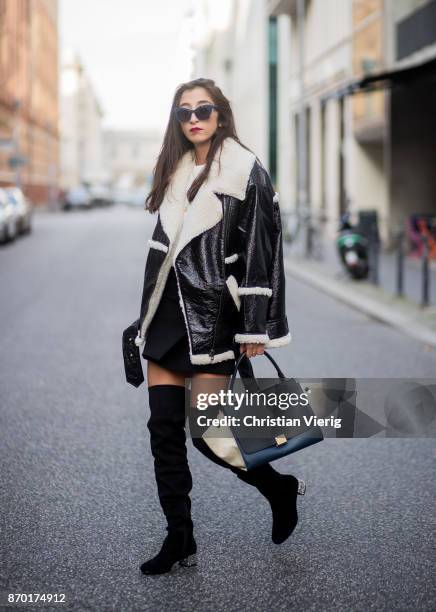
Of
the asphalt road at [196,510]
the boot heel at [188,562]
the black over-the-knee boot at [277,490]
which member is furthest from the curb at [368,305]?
the boot heel at [188,562]

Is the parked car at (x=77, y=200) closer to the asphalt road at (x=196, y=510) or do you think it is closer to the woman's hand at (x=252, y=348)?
the asphalt road at (x=196, y=510)

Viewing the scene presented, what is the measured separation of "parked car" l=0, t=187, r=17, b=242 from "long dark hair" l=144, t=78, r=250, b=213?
2331 cm

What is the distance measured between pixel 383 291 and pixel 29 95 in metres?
58.1

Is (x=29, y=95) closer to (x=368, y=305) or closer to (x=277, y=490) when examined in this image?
(x=368, y=305)

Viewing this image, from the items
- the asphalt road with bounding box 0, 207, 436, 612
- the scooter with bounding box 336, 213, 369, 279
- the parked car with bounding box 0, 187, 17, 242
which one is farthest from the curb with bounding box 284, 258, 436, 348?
the parked car with bounding box 0, 187, 17, 242

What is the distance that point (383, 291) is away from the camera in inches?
573

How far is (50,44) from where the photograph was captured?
86812 millimetres

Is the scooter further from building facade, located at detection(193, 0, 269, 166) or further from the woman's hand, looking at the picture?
building facade, located at detection(193, 0, 269, 166)

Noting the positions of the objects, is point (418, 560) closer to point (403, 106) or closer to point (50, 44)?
point (403, 106)

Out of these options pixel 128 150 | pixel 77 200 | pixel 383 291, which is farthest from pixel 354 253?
pixel 128 150

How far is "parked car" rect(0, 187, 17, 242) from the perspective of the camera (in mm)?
26797

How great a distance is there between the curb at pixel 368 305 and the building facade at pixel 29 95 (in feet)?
96.9

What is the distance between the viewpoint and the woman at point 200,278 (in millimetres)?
3480

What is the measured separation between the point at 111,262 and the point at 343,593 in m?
18.1
